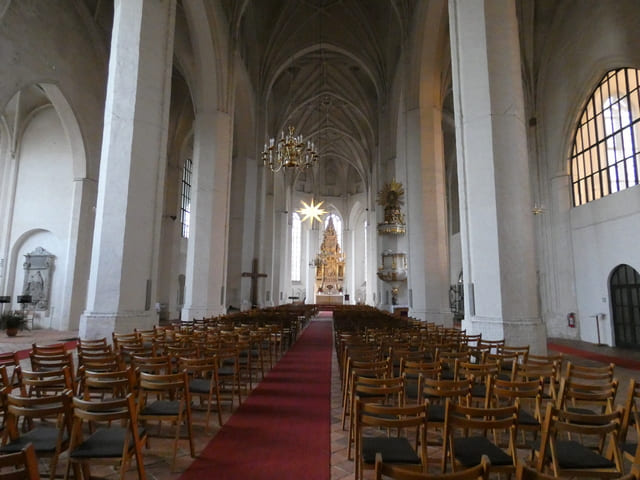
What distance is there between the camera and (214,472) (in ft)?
9.87

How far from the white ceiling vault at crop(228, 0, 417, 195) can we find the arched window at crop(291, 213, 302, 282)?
10.7m

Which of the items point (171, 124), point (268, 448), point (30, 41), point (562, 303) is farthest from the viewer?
point (171, 124)

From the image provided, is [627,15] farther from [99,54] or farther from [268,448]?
[99,54]

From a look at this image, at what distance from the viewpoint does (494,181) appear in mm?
7367

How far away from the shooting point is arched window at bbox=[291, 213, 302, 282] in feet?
130

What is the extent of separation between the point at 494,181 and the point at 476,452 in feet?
19.2

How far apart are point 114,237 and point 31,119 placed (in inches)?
483

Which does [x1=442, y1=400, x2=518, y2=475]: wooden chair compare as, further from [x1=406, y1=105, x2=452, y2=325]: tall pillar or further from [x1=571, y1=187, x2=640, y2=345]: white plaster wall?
[x1=571, y1=187, x2=640, y2=345]: white plaster wall

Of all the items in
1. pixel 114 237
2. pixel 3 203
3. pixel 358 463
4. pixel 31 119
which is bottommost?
pixel 358 463

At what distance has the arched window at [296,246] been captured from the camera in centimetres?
3951

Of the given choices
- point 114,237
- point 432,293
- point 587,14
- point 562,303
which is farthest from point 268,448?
point 587,14

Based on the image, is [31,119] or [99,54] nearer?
[99,54]

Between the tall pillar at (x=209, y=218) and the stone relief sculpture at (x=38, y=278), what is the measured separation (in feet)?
18.9

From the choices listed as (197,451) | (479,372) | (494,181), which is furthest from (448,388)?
(494,181)
